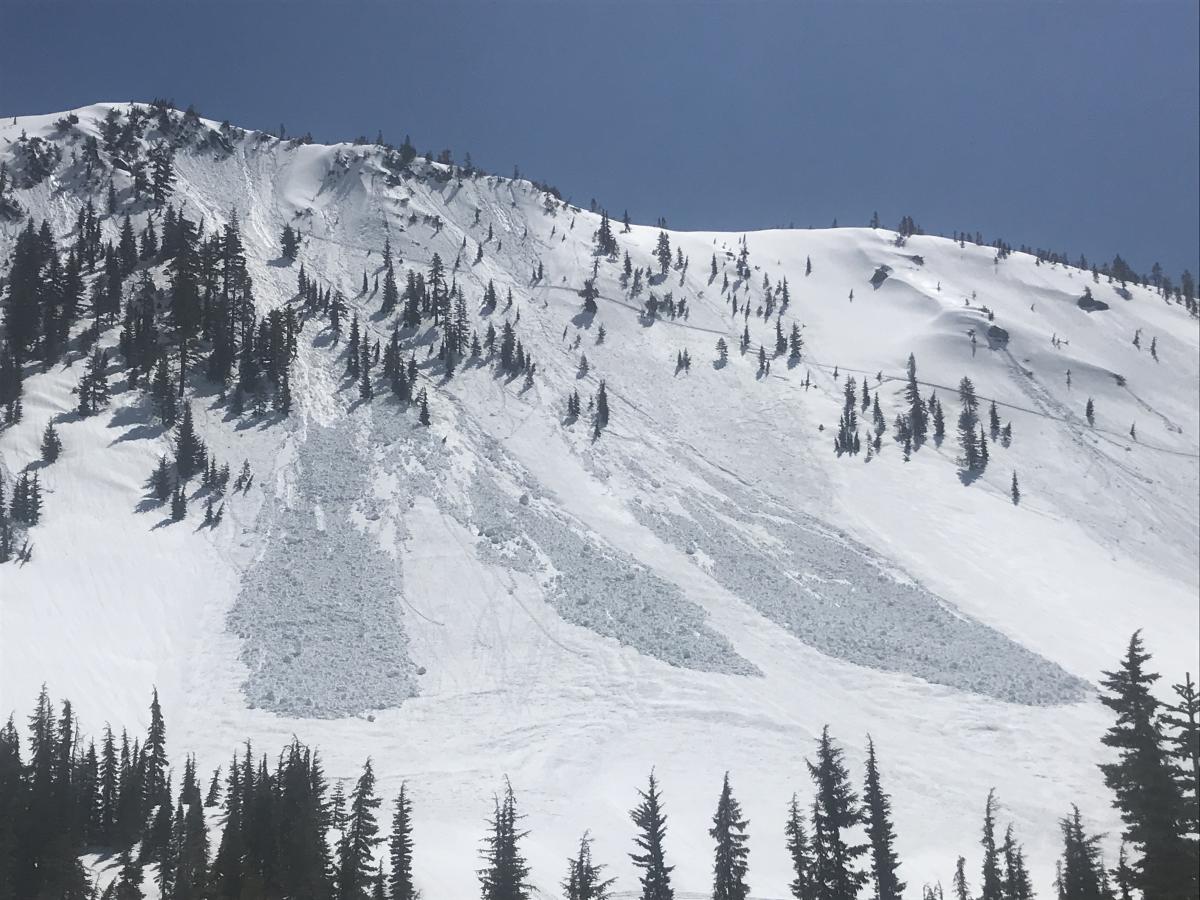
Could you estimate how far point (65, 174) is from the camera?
15675cm

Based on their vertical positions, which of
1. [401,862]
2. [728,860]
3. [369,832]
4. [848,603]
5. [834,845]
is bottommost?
[401,862]

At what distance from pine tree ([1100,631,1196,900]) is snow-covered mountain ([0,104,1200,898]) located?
2841cm

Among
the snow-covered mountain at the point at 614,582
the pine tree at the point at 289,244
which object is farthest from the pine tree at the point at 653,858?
the pine tree at the point at 289,244

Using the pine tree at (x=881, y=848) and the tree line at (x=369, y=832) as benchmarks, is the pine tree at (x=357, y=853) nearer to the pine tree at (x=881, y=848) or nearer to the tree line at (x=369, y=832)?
the tree line at (x=369, y=832)

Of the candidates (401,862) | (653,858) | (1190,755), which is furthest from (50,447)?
(1190,755)

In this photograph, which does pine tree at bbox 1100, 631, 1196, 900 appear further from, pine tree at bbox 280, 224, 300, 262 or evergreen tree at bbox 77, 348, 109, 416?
pine tree at bbox 280, 224, 300, 262

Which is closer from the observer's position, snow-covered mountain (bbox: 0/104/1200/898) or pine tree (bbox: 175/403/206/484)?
snow-covered mountain (bbox: 0/104/1200/898)

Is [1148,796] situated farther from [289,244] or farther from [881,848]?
[289,244]

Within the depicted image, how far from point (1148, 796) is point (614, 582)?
5750 cm

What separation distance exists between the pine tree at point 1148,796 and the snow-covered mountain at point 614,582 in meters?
28.4

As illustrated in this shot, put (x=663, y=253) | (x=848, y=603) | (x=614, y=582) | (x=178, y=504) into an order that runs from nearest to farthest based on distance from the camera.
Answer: (x=614, y=582) < (x=848, y=603) < (x=178, y=504) < (x=663, y=253)

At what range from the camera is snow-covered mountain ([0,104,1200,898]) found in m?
55.3

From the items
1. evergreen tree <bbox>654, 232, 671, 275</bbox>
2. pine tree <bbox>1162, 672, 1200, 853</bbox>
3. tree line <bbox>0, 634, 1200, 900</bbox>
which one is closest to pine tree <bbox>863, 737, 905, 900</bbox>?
tree line <bbox>0, 634, 1200, 900</bbox>

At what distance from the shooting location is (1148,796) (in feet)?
64.6
